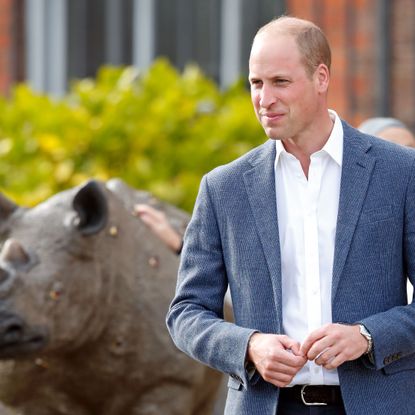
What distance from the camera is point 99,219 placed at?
15.8 ft

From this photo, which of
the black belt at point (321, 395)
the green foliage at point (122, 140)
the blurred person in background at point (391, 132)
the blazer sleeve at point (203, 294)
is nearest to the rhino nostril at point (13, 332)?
the blazer sleeve at point (203, 294)

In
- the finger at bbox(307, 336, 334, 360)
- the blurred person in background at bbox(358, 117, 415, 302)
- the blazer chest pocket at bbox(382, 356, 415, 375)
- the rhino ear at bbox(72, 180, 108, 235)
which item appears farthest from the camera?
the blurred person in background at bbox(358, 117, 415, 302)

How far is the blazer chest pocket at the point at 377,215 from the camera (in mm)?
3395

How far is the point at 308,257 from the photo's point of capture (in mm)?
3395

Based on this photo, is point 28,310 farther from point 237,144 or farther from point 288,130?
point 237,144

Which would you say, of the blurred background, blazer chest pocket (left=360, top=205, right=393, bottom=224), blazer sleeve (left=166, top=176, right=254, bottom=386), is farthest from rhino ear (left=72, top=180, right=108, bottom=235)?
the blurred background

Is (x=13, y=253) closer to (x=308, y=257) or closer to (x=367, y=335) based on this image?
(x=308, y=257)

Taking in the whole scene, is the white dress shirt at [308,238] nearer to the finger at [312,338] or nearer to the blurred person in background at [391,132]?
the finger at [312,338]

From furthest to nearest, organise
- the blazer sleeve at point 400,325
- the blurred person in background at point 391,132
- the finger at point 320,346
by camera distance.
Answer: the blurred person in background at point 391,132 → the blazer sleeve at point 400,325 → the finger at point 320,346

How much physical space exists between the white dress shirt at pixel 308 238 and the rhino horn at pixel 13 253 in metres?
1.43

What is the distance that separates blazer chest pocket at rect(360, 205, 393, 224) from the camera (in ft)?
11.1

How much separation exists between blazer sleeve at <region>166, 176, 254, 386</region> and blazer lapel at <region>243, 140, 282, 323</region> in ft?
0.42

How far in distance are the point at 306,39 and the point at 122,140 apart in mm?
5316

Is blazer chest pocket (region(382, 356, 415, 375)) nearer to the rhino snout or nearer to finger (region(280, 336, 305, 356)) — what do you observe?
finger (region(280, 336, 305, 356))
